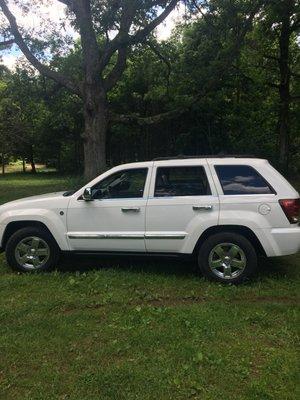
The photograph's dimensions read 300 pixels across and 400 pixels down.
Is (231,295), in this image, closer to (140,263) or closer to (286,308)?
(286,308)

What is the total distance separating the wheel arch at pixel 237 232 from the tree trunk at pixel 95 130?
877cm

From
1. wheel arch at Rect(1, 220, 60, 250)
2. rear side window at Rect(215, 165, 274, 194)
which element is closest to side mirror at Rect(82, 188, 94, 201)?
wheel arch at Rect(1, 220, 60, 250)

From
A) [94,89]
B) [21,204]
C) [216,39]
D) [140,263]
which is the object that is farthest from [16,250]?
[216,39]

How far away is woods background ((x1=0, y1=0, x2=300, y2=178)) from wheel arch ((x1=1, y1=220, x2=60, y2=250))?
8209mm

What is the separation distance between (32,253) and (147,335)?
297 cm

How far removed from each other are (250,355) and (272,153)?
60.8ft

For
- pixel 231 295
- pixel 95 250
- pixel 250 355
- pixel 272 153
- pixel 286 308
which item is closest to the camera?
pixel 250 355

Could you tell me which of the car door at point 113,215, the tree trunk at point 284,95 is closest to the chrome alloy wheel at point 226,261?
the car door at point 113,215

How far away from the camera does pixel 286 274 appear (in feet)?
22.4

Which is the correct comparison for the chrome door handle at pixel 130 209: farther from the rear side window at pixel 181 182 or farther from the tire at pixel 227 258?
the tire at pixel 227 258

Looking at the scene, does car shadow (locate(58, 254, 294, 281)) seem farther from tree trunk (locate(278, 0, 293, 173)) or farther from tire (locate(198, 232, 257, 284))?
tree trunk (locate(278, 0, 293, 173))

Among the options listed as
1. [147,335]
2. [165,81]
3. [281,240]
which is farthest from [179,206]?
[165,81]

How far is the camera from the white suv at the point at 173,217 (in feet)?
20.5

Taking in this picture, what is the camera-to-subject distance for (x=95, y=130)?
14922 millimetres
